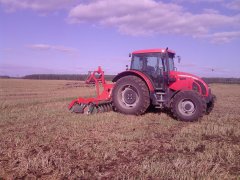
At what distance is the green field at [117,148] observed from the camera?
4.65 m

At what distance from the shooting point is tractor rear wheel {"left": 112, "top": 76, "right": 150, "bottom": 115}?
385 inches

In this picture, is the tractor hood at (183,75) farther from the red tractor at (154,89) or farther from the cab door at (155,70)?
the cab door at (155,70)

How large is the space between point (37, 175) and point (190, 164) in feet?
8.04

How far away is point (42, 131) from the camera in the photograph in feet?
24.6

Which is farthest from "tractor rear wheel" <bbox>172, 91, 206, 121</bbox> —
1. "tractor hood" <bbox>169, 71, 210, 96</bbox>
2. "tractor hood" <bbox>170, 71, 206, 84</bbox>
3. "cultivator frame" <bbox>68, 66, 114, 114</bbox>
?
"cultivator frame" <bbox>68, 66, 114, 114</bbox>

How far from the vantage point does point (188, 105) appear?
30.0 feet

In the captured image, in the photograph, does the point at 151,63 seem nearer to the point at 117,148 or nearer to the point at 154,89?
the point at 154,89

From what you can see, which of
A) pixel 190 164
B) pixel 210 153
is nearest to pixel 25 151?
pixel 190 164

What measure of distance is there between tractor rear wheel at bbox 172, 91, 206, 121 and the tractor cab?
0.96 metres

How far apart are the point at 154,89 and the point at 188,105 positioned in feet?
4.47

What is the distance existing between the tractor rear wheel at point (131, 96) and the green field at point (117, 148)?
0.68m

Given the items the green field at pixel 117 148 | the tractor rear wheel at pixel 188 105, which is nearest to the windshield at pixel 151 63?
the tractor rear wheel at pixel 188 105

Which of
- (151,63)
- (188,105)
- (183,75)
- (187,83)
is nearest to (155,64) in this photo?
(151,63)

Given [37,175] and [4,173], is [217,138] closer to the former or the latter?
[37,175]
